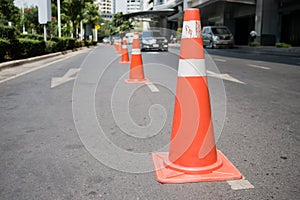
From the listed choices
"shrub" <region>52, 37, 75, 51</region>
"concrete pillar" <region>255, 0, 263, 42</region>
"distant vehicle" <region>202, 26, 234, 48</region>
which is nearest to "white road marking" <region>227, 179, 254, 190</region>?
"shrub" <region>52, 37, 75, 51</region>

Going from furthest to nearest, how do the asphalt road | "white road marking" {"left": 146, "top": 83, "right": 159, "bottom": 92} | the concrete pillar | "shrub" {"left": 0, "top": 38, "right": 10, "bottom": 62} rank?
the concrete pillar < "shrub" {"left": 0, "top": 38, "right": 10, "bottom": 62} < "white road marking" {"left": 146, "top": 83, "right": 159, "bottom": 92} < the asphalt road

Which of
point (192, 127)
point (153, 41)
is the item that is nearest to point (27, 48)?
point (153, 41)

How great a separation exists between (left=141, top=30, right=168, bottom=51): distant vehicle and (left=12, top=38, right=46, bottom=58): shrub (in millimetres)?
7479

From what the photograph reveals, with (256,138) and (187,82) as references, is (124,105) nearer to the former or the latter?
(256,138)

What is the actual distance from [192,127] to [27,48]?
40.9ft

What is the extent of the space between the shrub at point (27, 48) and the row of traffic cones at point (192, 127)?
10913mm

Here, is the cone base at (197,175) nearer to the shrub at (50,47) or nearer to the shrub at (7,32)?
the shrub at (7,32)

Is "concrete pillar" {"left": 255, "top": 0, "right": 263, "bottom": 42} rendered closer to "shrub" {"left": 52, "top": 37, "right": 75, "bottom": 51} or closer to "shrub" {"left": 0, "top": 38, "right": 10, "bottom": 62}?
"shrub" {"left": 52, "top": 37, "right": 75, "bottom": 51}

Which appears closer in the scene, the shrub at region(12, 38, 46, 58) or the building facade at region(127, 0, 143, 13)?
the shrub at region(12, 38, 46, 58)

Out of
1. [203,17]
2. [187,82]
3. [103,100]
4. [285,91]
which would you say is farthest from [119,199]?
[203,17]

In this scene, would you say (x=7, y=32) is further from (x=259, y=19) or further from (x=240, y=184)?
(x=259, y=19)

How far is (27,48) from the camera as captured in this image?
13.6 m

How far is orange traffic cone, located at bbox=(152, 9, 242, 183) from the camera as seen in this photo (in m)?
2.51

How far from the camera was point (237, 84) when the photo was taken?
23.4 ft
